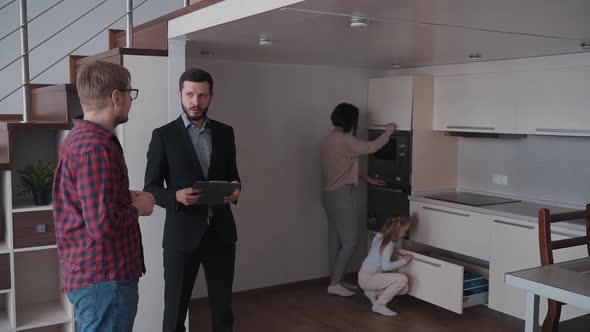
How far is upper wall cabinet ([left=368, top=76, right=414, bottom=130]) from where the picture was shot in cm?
489

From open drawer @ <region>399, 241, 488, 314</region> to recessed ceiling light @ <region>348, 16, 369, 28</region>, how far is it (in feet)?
6.84

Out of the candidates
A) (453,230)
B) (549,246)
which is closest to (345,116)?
(453,230)

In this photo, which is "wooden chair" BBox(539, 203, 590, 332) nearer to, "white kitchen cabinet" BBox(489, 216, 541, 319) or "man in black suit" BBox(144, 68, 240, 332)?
"white kitchen cabinet" BBox(489, 216, 541, 319)

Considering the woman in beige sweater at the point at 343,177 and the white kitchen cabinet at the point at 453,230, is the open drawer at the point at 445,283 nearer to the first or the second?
the white kitchen cabinet at the point at 453,230

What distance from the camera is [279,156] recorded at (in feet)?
16.3

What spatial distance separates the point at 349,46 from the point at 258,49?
0.60 metres

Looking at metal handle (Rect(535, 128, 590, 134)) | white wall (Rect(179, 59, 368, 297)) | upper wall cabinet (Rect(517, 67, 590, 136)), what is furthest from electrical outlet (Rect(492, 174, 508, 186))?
white wall (Rect(179, 59, 368, 297))

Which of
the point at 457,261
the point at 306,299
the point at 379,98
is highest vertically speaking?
the point at 379,98

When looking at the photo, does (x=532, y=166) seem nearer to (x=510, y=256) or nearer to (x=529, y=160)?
(x=529, y=160)

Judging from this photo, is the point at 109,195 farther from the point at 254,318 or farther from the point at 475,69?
the point at 475,69

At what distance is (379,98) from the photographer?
5227 millimetres

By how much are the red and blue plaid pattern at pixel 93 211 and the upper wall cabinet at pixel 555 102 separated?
122 inches

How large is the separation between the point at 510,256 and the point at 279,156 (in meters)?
1.96

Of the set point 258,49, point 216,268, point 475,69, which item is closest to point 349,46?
point 258,49
